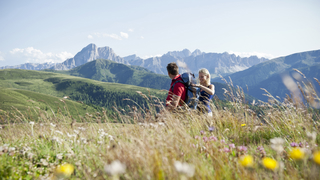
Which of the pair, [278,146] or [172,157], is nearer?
[278,146]

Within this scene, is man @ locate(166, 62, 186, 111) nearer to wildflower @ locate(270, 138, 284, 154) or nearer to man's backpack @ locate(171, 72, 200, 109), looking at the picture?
man's backpack @ locate(171, 72, 200, 109)

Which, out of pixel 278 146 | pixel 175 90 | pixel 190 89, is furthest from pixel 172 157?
pixel 190 89

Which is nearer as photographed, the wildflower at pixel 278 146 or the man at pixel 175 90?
the wildflower at pixel 278 146

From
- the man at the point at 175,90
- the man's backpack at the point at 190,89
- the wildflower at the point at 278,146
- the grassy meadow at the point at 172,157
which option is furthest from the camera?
the man's backpack at the point at 190,89

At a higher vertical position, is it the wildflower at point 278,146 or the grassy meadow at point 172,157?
the wildflower at point 278,146

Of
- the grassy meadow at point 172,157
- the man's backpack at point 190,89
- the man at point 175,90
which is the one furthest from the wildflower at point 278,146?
the man's backpack at point 190,89

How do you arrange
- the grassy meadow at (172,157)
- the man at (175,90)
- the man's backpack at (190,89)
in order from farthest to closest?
the man's backpack at (190,89) < the man at (175,90) < the grassy meadow at (172,157)

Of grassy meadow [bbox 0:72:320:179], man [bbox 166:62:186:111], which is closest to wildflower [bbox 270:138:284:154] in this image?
grassy meadow [bbox 0:72:320:179]

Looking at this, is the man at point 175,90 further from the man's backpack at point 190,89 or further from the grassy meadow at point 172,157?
the grassy meadow at point 172,157

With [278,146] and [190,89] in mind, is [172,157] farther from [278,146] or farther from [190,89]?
[190,89]

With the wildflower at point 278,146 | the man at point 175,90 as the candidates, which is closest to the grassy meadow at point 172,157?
the wildflower at point 278,146

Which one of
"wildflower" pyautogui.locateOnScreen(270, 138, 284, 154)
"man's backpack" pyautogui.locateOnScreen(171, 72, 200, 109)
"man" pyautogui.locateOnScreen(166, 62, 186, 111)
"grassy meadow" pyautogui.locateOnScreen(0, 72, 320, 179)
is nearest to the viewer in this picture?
"wildflower" pyautogui.locateOnScreen(270, 138, 284, 154)

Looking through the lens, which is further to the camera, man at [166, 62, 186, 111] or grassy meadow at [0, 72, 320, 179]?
man at [166, 62, 186, 111]

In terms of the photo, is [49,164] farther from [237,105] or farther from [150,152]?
[237,105]
